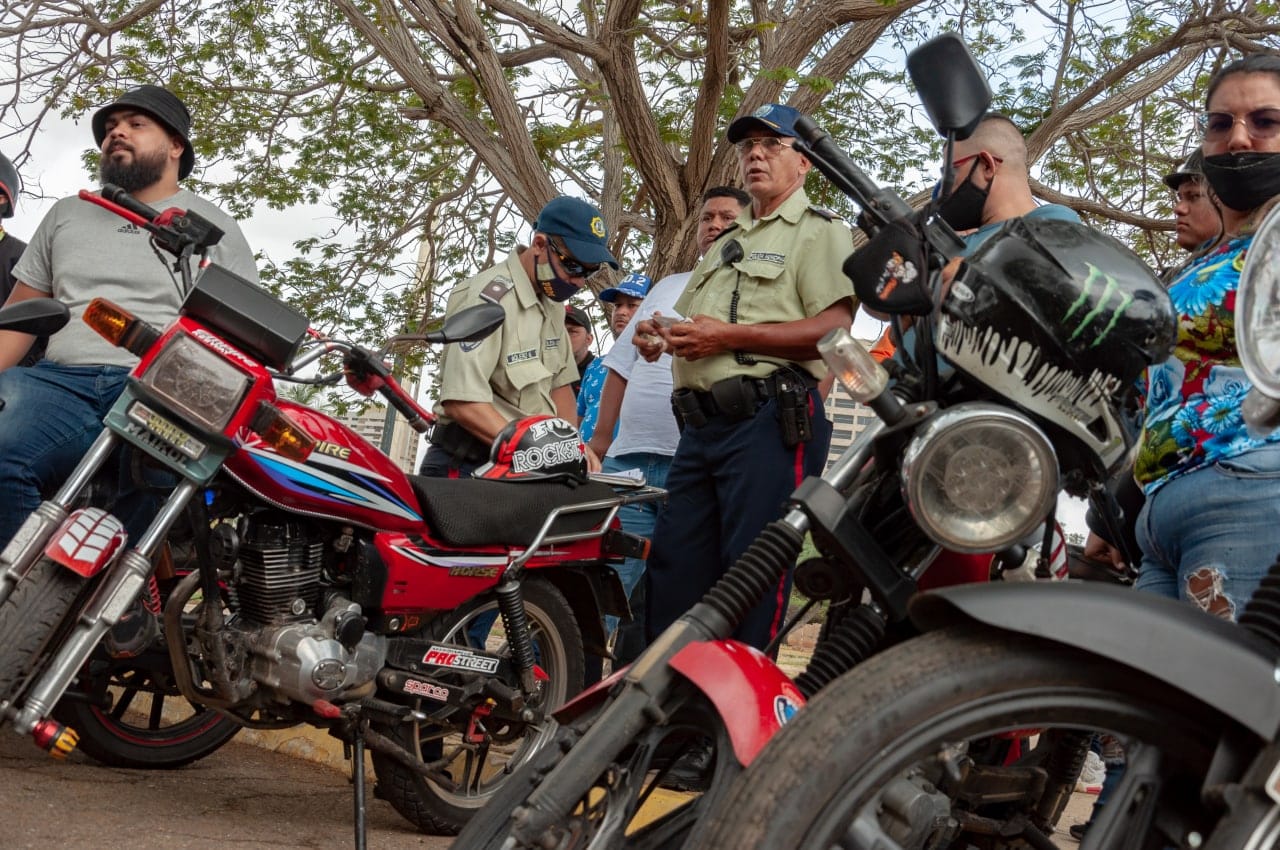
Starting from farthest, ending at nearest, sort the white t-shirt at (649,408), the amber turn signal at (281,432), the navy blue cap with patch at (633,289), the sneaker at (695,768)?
1. the navy blue cap with patch at (633,289)
2. the white t-shirt at (649,408)
3. the amber turn signal at (281,432)
4. the sneaker at (695,768)

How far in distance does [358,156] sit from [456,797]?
8.52m

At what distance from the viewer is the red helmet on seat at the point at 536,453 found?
4121 mm

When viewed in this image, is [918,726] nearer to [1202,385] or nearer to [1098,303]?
[1098,303]

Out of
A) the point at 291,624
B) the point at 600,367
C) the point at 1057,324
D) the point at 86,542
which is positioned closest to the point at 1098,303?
the point at 1057,324

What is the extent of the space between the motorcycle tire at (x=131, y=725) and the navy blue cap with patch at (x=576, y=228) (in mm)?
2040

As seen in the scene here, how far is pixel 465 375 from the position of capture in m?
4.58

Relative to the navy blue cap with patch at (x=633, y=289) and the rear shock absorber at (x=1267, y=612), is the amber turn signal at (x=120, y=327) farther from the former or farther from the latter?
the navy blue cap with patch at (x=633, y=289)

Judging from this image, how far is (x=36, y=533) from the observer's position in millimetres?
2809

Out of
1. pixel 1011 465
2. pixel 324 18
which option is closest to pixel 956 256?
pixel 1011 465

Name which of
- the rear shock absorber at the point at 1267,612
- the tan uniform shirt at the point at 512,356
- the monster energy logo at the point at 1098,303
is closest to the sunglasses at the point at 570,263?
the tan uniform shirt at the point at 512,356

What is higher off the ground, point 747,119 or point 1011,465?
point 747,119

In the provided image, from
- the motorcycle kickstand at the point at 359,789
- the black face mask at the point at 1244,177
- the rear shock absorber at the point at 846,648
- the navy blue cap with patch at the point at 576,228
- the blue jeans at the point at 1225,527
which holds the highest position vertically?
the black face mask at the point at 1244,177

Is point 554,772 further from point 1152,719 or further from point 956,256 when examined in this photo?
point 956,256

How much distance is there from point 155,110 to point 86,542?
75.5 inches
